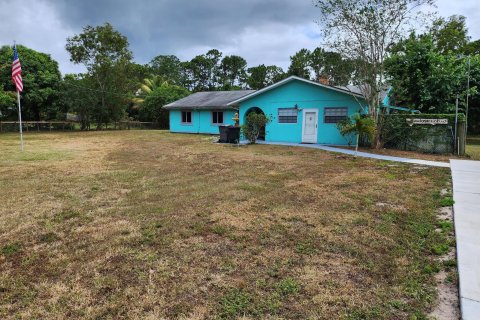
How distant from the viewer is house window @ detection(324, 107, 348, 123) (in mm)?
15698

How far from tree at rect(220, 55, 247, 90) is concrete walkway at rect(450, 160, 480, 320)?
49920 millimetres

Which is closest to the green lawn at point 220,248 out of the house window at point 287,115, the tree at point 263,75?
the house window at point 287,115

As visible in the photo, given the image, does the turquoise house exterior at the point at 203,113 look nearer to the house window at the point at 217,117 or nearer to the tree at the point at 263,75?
the house window at the point at 217,117

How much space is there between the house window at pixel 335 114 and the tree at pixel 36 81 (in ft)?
88.8

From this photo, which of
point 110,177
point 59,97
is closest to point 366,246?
point 110,177

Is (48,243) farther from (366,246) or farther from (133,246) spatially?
(366,246)

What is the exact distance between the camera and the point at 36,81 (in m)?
28.6

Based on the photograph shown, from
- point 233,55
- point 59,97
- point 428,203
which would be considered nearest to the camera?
point 428,203

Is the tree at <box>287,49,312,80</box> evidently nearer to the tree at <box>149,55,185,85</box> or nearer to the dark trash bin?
the tree at <box>149,55,185,85</box>

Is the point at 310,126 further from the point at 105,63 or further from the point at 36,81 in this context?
the point at 36,81

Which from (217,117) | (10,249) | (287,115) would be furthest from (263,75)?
(10,249)

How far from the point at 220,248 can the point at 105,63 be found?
106ft

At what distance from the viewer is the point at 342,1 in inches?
506

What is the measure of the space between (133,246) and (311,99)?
14758mm
